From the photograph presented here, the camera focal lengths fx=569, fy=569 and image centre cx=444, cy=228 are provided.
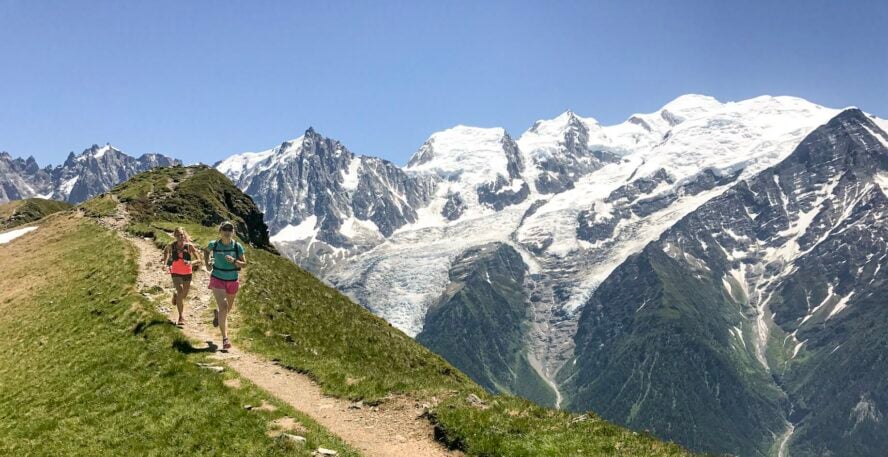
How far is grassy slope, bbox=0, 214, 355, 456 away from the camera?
20.0 metres

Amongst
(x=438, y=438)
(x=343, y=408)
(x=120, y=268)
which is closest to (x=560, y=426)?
(x=438, y=438)

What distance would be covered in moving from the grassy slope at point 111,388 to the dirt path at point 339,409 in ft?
4.34

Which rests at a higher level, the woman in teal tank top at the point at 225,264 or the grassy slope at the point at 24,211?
the grassy slope at the point at 24,211

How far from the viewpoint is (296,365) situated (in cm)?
2970

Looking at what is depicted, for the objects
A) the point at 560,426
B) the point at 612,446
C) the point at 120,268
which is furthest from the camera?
the point at 120,268

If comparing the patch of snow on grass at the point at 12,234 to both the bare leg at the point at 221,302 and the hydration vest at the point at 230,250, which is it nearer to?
the bare leg at the point at 221,302

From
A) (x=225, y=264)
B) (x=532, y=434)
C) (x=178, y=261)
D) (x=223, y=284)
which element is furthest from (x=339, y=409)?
(x=178, y=261)

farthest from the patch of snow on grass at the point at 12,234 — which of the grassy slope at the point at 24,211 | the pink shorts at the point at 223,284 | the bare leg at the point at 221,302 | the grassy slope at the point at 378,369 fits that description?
the pink shorts at the point at 223,284

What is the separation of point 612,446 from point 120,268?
38.9 m

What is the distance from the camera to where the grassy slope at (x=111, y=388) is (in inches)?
786

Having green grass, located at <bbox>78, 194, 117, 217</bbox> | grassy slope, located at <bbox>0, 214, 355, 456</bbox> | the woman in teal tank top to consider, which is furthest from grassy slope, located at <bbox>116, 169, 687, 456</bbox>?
green grass, located at <bbox>78, 194, 117, 217</bbox>

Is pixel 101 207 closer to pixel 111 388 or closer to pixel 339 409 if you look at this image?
pixel 111 388

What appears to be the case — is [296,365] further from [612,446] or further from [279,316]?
[612,446]

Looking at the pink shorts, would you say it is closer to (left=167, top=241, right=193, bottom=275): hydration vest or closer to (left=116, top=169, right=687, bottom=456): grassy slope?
(left=167, top=241, right=193, bottom=275): hydration vest
